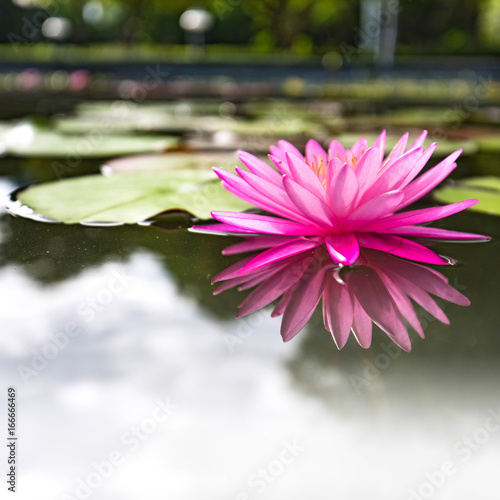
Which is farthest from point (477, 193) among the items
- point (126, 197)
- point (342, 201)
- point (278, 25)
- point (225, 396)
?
point (278, 25)

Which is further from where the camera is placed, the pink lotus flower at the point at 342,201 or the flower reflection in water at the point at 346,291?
the pink lotus flower at the point at 342,201

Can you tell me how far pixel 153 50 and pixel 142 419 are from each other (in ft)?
43.5

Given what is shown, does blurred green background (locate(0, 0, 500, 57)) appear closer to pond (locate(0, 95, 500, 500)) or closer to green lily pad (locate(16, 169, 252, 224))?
green lily pad (locate(16, 169, 252, 224))

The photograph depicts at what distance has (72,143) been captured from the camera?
5.69ft

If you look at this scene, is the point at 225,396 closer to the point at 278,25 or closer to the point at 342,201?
the point at 342,201

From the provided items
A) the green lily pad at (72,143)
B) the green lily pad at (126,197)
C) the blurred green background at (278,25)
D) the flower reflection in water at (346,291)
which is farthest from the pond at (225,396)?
the blurred green background at (278,25)

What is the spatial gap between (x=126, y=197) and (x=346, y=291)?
0.52 meters

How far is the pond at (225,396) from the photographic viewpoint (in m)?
0.39

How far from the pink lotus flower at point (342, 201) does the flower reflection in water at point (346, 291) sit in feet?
0.06

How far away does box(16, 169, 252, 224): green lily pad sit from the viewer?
975mm

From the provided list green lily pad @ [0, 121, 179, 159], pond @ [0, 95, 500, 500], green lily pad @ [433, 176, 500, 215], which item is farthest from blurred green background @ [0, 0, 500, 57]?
pond @ [0, 95, 500, 500]

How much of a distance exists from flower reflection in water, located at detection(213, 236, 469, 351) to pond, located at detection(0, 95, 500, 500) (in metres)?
0.01

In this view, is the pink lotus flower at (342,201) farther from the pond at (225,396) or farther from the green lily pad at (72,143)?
the green lily pad at (72,143)

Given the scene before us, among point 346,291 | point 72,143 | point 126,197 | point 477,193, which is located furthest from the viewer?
point 72,143
